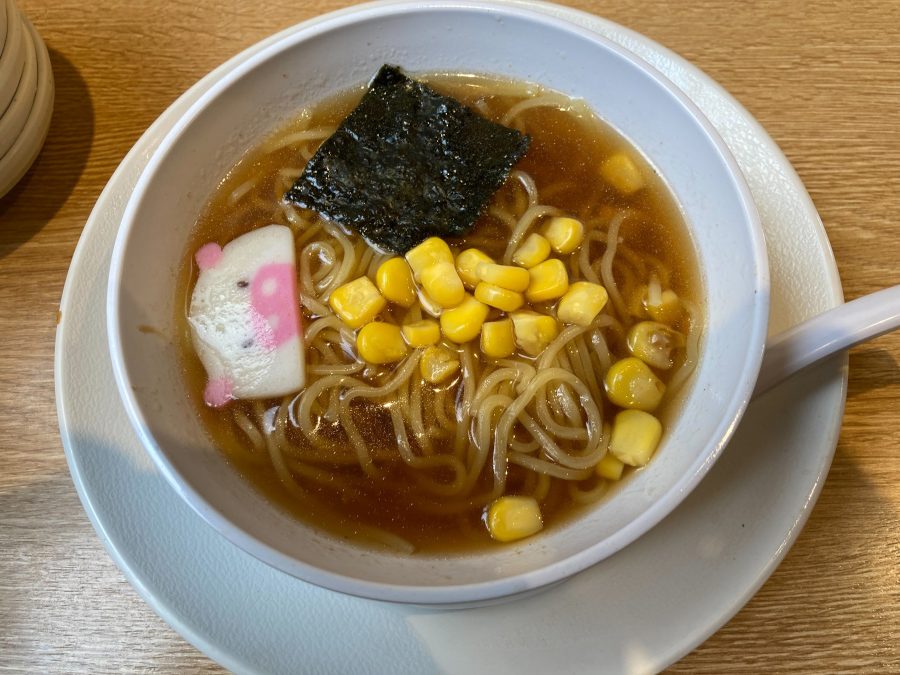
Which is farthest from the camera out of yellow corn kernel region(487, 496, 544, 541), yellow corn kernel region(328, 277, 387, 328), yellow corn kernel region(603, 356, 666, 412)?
yellow corn kernel region(328, 277, 387, 328)

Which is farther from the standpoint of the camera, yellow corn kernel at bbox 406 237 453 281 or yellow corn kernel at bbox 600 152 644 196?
yellow corn kernel at bbox 600 152 644 196

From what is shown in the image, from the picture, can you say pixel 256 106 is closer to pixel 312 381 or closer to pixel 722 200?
pixel 312 381

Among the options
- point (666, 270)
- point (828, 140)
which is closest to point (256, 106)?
point (666, 270)

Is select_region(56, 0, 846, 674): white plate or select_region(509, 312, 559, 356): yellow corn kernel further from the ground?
select_region(509, 312, 559, 356): yellow corn kernel

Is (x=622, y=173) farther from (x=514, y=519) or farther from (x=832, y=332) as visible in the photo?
(x=514, y=519)

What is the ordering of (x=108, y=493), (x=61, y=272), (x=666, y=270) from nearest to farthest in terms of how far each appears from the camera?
1. (x=108, y=493)
2. (x=666, y=270)
3. (x=61, y=272)

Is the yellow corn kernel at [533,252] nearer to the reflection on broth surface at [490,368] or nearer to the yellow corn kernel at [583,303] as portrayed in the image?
the reflection on broth surface at [490,368]

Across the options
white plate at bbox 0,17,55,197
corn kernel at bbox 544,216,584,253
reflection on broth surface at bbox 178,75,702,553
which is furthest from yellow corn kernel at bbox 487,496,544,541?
white plate at bbox 0,17,55,197

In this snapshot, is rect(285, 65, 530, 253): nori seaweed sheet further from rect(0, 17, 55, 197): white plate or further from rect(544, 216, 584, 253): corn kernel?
rect(0, 17, 55, 197): white plate
